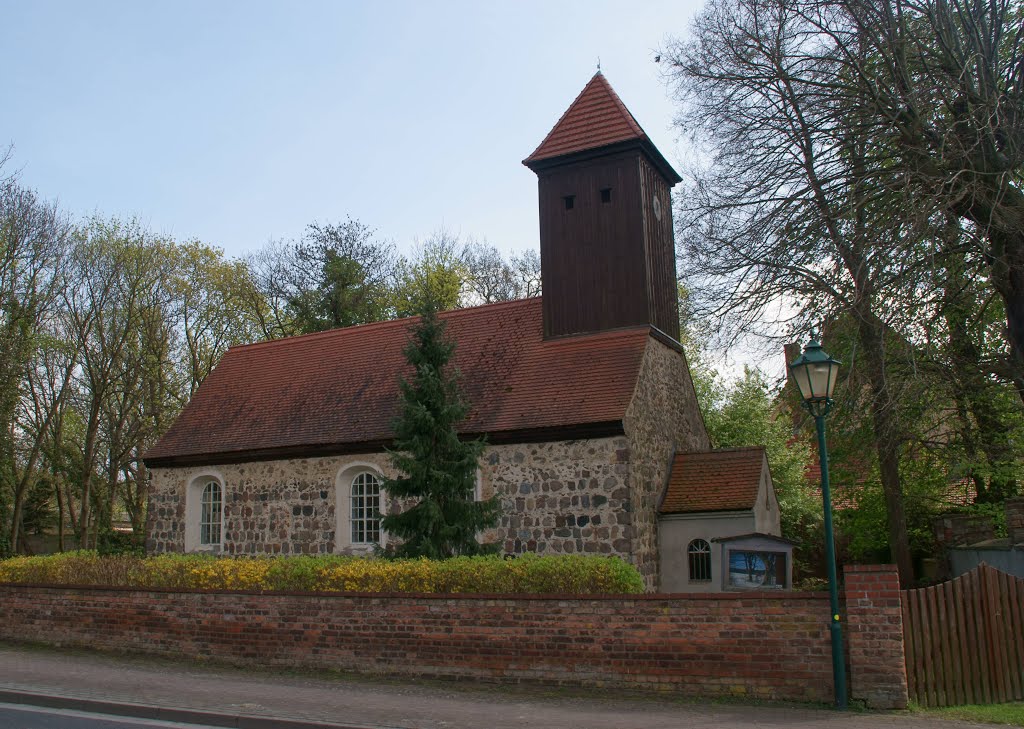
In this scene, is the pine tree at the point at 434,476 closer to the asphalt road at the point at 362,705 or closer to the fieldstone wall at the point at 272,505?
the asphalt road at the point at 362,705

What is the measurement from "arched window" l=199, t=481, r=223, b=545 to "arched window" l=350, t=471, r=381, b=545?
390 centimetres

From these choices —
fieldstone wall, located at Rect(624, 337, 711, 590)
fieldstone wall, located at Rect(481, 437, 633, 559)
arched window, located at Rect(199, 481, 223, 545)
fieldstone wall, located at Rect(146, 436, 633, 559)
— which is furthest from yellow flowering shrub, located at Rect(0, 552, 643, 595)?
arched window, located at Rect(199, 481, 223, 545)

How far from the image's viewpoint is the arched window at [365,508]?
18278 mm

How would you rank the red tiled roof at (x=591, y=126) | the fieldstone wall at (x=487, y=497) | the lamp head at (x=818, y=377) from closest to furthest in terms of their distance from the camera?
the lamp head at (x=818, y=377), the fieldstone wall at (x=487, y=497), the red tiled roof at (x=591, y=126)

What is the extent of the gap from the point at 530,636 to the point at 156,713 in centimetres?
414

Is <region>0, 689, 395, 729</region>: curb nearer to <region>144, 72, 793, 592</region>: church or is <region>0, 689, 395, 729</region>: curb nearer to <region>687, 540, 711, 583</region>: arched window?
<region>144, 72, 793, 592</region>: church

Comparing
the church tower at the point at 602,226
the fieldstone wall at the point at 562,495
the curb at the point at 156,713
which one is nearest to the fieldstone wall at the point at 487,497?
the fieldstone wall at the point at 562,495

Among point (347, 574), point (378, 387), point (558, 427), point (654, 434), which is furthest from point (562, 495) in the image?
point (378, 387)

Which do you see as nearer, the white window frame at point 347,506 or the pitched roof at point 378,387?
the pitched roof at point 378,387

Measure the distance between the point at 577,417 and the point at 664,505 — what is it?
2582 mm

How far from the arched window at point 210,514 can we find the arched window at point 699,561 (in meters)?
11.0

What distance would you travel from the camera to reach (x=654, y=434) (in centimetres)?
1731

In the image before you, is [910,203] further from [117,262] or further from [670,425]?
[117,262]

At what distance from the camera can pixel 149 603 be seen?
13008mm
